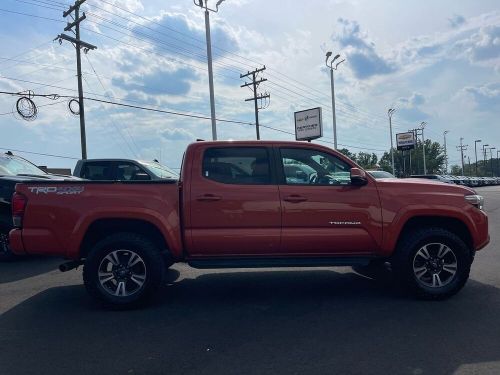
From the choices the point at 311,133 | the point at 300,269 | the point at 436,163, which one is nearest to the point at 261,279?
the point at 300,269

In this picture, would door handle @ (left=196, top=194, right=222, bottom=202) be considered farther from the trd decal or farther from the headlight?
the headlight

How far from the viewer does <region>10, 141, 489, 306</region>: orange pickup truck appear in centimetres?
538

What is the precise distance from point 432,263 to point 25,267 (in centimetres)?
668

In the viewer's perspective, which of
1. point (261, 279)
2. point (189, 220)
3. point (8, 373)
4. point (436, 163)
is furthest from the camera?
point (436, 163)

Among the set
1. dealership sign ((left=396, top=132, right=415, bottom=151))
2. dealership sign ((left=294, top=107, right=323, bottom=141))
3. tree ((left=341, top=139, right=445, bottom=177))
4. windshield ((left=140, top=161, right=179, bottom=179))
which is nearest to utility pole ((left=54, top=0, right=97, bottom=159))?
windshield ((left=140, top=161, right=179, bottom=179))

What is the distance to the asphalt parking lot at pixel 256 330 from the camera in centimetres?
384

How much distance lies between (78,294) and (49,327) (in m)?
1.35

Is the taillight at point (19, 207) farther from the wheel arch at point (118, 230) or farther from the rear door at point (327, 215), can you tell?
the rear door at point (327, 215)

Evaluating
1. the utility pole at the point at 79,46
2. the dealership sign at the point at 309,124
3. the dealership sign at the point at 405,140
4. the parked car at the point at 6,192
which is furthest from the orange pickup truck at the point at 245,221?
the dealership sign at the point at 405,140

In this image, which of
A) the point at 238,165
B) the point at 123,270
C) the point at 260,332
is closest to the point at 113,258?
the point at 123,270

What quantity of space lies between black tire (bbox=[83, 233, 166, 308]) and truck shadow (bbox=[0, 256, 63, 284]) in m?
2.42

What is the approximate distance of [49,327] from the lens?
4.85 metres

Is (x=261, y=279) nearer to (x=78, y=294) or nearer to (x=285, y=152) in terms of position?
Answer: (x=285, y=152)

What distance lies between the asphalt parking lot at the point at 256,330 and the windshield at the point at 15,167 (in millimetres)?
2891
